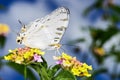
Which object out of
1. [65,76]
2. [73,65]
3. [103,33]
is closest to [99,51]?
[103,33]

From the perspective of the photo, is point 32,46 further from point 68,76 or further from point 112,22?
point 112,22

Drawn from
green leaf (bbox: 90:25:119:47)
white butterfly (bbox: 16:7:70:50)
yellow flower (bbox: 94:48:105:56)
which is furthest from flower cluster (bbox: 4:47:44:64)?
yellow flower (bbox: 94:48:105:56)

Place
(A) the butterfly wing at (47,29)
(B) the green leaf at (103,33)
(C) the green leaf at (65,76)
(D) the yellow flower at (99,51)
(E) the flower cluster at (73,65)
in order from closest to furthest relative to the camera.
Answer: (C) the green leaf at (65,76)
(E) the flower cluster at (73,65)
(A) the butterfly wing at (47,29)
(B) the green leaf at (103,33)
(D) the yellow flower at (99,51)

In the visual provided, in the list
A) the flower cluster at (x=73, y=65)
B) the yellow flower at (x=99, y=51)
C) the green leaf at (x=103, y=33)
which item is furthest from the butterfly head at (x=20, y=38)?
the yellow flower at (x=99, y=51)

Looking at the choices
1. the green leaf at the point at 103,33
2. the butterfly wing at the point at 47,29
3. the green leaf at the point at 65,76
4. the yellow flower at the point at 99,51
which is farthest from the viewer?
the yellow flower at the point at 99,51

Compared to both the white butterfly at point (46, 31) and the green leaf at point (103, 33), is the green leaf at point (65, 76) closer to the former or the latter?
the white butterfly at point (46, 31)

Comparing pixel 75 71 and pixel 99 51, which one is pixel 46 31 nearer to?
pixel 75 71
